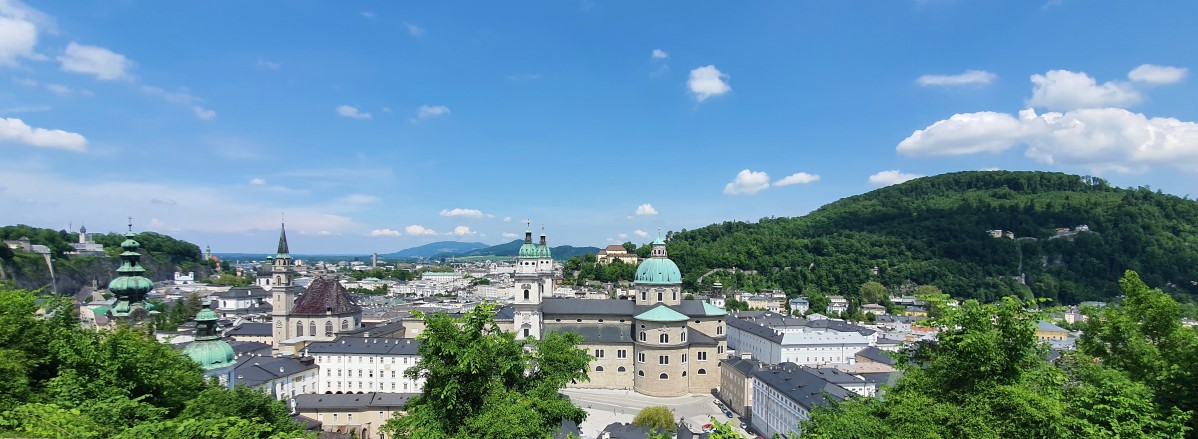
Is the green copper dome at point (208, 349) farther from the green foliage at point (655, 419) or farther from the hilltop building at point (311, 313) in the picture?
the hilltop building at point (311, 313)

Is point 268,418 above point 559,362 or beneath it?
beneath

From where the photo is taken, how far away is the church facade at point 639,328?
48.8 meters

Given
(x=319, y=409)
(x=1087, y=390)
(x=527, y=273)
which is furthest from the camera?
(x=527, y=273)

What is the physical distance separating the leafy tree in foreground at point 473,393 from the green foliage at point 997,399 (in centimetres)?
742

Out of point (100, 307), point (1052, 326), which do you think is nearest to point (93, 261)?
point (100, 307)

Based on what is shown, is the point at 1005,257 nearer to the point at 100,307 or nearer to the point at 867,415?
the point at 867,415

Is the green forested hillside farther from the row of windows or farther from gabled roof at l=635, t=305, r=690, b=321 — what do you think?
the row of windows

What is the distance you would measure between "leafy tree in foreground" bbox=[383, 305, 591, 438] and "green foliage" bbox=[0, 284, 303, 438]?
362cm

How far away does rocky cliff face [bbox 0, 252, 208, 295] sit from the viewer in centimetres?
8553

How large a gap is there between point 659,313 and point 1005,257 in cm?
14036

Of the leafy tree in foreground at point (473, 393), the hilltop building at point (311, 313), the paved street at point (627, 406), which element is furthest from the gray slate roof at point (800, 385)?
the hilltop building at point (311, 313)

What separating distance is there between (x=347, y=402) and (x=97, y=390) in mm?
24833

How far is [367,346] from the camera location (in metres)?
47.2

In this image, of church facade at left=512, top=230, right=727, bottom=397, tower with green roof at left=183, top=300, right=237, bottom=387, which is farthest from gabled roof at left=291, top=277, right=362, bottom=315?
tower with green roof at left=183, top=300, right=237, bottom=387
